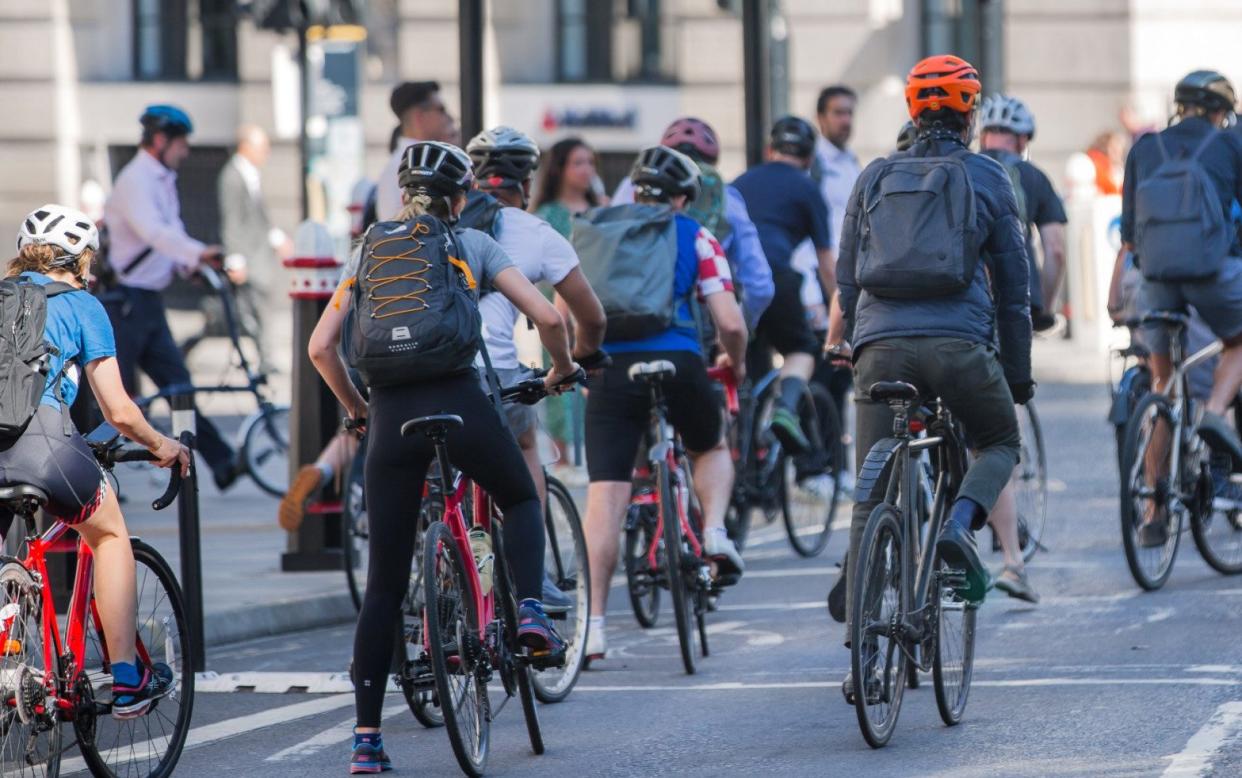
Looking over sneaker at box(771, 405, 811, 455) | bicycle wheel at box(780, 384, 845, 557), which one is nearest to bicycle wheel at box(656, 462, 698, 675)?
sneaker at box(771, 405, 811, 455)

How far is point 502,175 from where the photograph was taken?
8516 millimetres

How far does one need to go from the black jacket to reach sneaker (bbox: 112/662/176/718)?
88.5 inches

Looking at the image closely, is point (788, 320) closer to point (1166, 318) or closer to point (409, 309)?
point (1166, 318)

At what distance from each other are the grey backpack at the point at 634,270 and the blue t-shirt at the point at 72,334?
247 cm

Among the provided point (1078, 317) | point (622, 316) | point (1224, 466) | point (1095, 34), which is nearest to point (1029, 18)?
point (1095, 34)

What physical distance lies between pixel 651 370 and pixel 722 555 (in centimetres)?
84

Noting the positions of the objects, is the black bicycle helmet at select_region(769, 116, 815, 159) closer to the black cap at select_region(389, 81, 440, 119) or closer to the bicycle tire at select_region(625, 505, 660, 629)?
the black cap at select_region(389, 81, 440, 119)

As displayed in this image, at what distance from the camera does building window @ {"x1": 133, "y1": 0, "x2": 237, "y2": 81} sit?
28781 millimetres

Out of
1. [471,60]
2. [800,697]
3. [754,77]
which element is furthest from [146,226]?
[800,697]

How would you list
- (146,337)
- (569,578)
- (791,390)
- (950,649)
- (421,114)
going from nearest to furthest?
(950,649)
(569,578)
(421,114)
(791,390)
(146,337)

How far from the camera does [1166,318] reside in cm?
1066

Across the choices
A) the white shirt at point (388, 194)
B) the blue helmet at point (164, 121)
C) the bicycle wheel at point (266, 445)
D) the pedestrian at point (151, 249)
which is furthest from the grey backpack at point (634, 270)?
the bicycle wheel at point (266, 445)

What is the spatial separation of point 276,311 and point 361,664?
1962 cm

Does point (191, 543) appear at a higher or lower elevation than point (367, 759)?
higher
